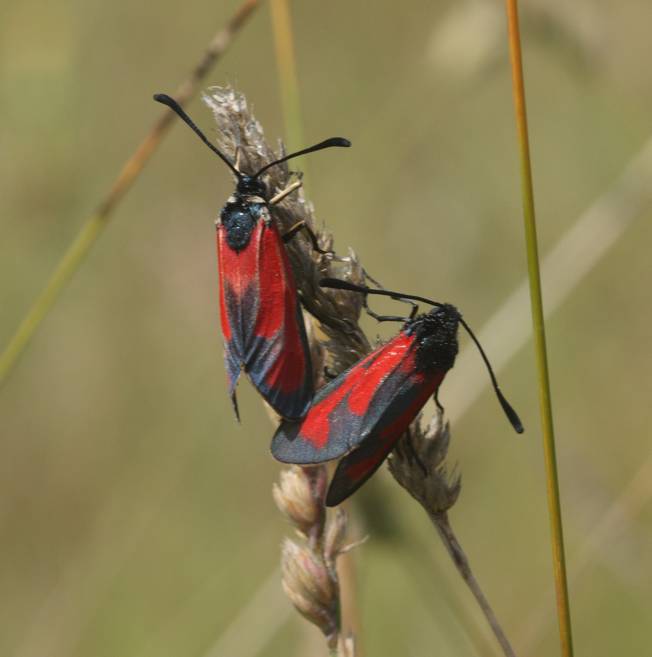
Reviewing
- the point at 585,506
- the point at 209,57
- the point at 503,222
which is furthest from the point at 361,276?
the point at 503,222

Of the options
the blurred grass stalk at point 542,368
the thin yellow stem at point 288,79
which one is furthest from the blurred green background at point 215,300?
the blurred grass stalk at point 542,368

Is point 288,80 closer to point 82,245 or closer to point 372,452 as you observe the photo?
point 82,245

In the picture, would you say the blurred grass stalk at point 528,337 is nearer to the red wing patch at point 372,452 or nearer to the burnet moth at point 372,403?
the burnet moth at point 372,403

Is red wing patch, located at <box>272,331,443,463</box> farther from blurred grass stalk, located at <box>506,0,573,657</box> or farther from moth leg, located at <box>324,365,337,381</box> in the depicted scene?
blurred grass stalk, located at <box>506,0,573,657</box>

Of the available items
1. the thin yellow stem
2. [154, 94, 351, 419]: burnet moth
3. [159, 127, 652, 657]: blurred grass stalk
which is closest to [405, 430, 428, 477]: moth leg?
[154, 94, 351, 419]: burnet moth

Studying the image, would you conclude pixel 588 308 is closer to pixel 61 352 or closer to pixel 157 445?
pixel 157 445

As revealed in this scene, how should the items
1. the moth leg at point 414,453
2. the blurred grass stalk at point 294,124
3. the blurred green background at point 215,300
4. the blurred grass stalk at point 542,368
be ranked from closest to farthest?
the blurred grass stalk at point 542,368 < the moth leg at point 414,453 < the blurred grass stalk at point 294,124 < the blurred green background at point 215,300
